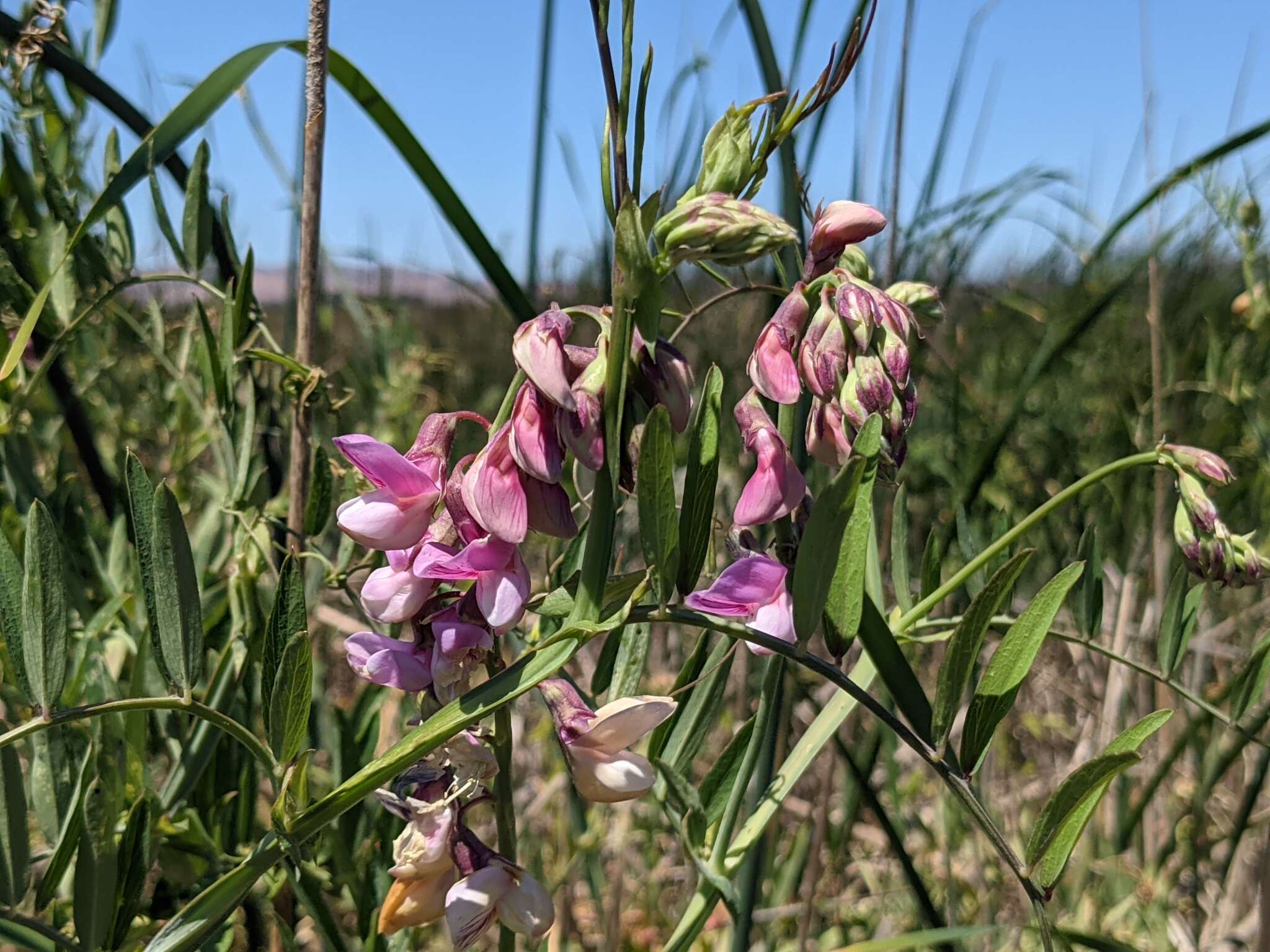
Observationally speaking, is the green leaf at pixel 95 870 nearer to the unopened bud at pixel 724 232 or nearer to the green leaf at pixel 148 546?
the green leaf at pixel 148 546

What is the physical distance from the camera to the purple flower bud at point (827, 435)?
1.70ft

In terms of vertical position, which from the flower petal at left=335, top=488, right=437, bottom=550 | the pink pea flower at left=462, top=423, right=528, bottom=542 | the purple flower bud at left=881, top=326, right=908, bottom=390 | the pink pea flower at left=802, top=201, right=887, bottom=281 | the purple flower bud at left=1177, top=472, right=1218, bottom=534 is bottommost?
the purple flower bud at left=1177, top=472, right=1218, bottom=534

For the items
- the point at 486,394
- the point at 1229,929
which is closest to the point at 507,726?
the point at 1229,929

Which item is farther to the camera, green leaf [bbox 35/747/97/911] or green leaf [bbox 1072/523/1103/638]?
green leaf [bbox 1072/523/1103/638]

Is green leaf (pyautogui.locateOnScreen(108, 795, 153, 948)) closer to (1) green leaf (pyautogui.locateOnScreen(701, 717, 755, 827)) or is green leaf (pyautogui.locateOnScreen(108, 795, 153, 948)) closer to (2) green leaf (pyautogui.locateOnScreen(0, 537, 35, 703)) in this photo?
(2) green leaf (pyautogui.locateOnScreen(0, 537, 35, 703))

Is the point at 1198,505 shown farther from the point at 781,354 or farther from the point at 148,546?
the point at 148,546

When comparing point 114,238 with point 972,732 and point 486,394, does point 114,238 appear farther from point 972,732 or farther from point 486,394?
point 486,394

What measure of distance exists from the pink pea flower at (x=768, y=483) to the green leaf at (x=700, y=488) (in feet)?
0.07

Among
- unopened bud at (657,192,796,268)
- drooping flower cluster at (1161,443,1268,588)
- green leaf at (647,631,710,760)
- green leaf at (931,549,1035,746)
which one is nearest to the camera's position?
unopened bud at (657,192,796,268)

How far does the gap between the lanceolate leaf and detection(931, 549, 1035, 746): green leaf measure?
0.25 feet

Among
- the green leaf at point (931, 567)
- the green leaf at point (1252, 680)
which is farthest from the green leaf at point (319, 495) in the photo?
the green leaf at point (1252, 680)

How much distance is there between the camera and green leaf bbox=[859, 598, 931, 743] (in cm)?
56

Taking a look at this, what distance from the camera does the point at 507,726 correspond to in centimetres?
54

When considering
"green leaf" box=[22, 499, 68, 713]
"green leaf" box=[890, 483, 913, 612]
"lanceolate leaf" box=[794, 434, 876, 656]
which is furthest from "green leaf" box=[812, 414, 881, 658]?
"green leaf" box=[22, 499, 68, 713]
